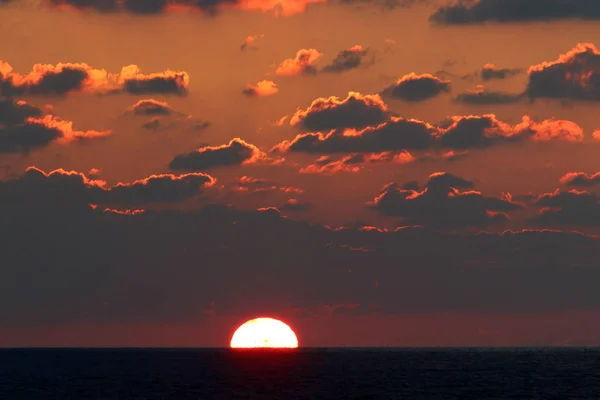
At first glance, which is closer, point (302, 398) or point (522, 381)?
point (302, 398)

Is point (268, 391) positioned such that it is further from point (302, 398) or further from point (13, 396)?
point (13, 396)

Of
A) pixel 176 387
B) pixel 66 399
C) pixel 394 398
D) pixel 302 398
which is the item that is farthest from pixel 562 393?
pixel 66 399

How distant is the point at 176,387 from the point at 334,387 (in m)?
26.5

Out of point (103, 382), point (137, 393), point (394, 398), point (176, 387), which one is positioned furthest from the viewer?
point (103, 382)

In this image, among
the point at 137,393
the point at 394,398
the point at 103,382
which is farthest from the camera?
the point at 103,382

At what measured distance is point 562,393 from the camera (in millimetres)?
158125

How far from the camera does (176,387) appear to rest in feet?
566

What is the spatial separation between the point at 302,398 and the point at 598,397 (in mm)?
42457

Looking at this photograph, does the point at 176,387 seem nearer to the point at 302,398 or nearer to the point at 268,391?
the point at 268,391

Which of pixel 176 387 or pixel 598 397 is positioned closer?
pixel 598 397

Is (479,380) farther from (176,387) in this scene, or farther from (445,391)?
(176,387)

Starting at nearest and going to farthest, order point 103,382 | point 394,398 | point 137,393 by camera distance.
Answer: point 394,398 → point 137,393 → point 103,382

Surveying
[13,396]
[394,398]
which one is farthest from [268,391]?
[13,396]

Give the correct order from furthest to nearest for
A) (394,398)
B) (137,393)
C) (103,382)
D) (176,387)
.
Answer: (103,382), (176,387), (137,393), (394,398)
